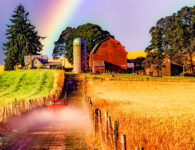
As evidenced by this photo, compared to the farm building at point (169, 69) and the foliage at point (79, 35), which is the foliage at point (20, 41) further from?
the farm building at point (169, 69)

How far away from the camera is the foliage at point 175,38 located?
234 feet

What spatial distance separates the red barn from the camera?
81.1m

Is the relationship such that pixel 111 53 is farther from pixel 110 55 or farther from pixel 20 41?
pixel 20 41

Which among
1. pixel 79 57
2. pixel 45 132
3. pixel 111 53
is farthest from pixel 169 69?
pixel 45 132

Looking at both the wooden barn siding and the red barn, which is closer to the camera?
the red barn

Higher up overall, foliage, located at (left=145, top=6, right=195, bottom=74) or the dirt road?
foliage, located at (left=145, top=6, right=195, bottom=74)

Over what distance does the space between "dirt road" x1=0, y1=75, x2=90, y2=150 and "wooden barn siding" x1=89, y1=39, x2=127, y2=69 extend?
179 ft

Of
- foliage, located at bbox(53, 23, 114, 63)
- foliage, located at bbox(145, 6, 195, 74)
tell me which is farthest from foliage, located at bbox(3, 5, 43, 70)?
foliage, located at bbox(145, 6, 195, 74)

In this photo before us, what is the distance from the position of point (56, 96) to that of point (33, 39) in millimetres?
59459

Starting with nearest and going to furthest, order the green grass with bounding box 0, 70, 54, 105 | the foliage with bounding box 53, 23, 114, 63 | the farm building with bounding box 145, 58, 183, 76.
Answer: the green grass with bounding box 0, 70, 54, 105 → the farm building with bounding box 145, 58, 183, 76 → the foliage with bounding box 53, 23, 114, 63

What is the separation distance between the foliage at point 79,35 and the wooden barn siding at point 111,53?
1148 centimetres

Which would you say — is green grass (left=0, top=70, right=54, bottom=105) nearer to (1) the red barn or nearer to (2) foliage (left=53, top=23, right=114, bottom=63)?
(1) the red barn

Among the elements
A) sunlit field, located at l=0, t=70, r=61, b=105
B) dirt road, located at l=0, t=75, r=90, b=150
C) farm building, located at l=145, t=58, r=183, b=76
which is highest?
farm building, located at l=145, t=58, r=183, b=76

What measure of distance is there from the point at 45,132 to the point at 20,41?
8071cm
